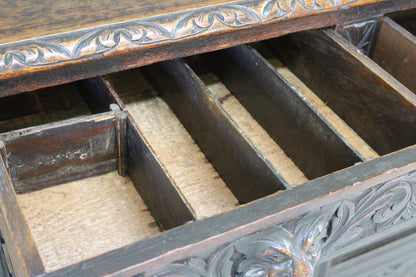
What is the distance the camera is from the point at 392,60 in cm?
132

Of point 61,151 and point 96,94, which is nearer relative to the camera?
point 61,151

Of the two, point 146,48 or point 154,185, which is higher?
point 146,48

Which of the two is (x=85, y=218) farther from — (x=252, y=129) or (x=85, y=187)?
(x=252, y=129)

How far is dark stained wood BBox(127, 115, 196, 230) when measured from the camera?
0.92 meters

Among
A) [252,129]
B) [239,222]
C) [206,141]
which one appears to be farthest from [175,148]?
[239,222]

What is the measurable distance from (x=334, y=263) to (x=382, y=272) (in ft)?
0.61

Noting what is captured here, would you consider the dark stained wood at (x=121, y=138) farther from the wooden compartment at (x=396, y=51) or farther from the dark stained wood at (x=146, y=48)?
the wooden compartment at (x=396, y=51)

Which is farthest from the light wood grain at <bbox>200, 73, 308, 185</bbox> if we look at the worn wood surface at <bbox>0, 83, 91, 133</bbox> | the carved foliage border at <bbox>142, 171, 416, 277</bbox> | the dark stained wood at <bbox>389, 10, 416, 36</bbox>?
the dark stained wood at <bbox>389, 10, 416, 36</bbox>

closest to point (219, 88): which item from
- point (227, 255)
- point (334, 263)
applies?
point (334, 263)

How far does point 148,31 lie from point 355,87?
0.46m

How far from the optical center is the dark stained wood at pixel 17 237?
2.40 feet

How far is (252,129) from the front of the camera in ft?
4.10

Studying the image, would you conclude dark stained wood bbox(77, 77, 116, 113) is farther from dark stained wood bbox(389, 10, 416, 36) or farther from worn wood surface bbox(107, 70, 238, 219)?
dark stained wood bbox(389, 10, 416, 36)

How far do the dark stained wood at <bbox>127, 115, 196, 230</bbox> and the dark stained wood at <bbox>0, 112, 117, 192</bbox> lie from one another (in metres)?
0.05
